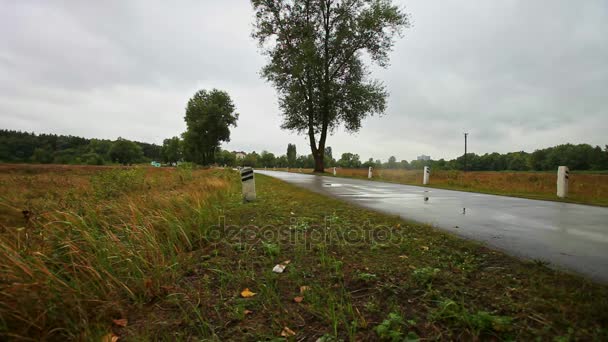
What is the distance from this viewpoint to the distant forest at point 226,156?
26400mm

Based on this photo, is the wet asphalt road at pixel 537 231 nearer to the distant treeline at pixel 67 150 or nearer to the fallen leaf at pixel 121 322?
the fallen leaf at pixel 121 322

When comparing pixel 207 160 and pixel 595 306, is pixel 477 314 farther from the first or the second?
pixel 207 160

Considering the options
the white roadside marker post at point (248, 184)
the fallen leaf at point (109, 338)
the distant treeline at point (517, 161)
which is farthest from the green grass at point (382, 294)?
the distant treeline at point (517, 161)

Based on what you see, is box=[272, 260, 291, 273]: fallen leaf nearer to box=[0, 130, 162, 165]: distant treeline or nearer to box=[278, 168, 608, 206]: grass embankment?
box=[278, 168, 608, 206]: grass embankment

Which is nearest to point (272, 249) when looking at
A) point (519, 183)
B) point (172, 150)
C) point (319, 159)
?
point (519, 183)

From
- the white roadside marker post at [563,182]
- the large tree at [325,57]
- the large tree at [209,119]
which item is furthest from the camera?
the large tree at [209,119]

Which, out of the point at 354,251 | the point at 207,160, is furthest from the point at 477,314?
the point at 207,160

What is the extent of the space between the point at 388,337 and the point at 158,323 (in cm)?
161

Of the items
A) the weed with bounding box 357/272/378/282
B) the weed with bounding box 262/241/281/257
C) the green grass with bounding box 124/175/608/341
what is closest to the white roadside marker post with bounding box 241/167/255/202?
the green grass with bounding box 124/175/608/341

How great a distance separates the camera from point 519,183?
14.8 meters

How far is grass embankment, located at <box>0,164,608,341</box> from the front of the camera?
5.50ft

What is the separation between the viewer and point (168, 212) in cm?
392

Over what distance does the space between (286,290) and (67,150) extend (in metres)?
59.3

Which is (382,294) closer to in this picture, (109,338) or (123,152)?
(109,338)
